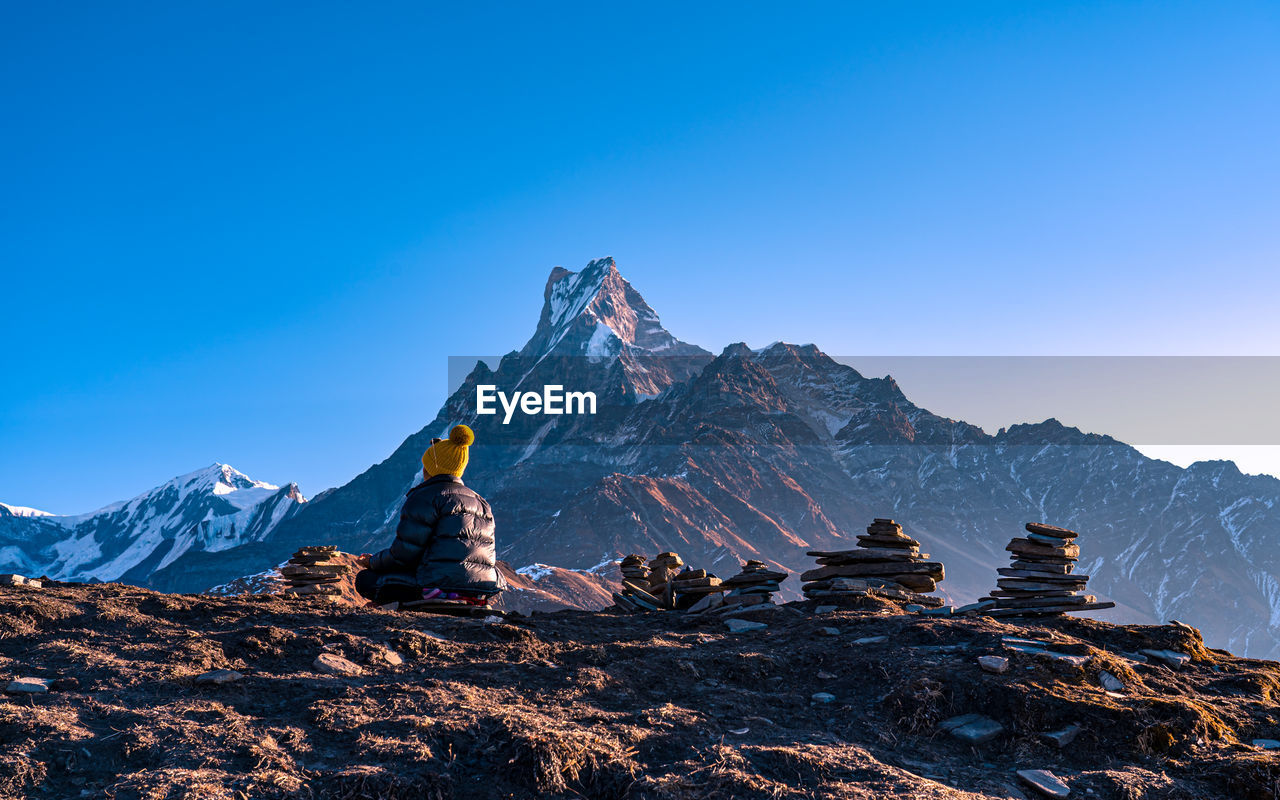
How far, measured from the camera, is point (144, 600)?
496 inches

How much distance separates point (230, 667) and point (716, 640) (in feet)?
20.1

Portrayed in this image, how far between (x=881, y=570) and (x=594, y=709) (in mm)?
10648

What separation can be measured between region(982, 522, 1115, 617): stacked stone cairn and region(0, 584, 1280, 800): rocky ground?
307 cm

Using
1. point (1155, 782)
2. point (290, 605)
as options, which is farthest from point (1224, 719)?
point (290, 605)

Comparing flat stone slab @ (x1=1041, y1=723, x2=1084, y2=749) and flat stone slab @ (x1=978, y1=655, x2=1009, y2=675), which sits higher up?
flat stone slab @ (x1=978, y1=655, x2=1009, y2=675)

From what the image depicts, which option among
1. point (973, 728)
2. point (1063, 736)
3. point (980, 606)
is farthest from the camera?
point (980, 606)

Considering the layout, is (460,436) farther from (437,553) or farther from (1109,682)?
(1109,682)

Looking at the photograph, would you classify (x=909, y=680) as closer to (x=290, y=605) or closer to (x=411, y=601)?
(x=411, y=601)

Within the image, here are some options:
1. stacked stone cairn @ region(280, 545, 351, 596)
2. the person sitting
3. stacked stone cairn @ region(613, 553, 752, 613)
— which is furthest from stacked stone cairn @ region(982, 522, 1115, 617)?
stacked stone cairn @ region(280, 545, 351, 596)

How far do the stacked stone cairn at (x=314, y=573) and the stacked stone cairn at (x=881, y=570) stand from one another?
11717 millimetres

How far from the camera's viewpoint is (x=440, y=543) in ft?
45.3

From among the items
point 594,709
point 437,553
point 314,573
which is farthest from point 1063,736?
point 314,573

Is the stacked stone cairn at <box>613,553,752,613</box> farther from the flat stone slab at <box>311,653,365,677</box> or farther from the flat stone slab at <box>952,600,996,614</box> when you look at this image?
the flat stone slab at <box>311,653,365,677</box>

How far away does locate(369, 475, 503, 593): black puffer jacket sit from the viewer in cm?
1366
